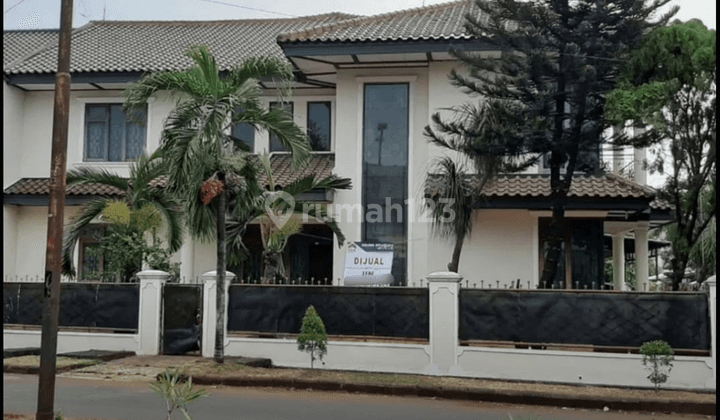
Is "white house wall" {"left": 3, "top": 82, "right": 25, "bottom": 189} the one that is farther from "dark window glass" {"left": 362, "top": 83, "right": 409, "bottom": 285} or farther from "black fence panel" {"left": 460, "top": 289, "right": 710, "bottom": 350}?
"black fence panel" {"left": 460, "top": 289, "right": 710, "bottom": 350}

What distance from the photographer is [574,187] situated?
17.0 meters

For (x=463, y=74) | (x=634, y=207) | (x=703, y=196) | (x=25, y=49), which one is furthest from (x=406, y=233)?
(x=25, y=49)

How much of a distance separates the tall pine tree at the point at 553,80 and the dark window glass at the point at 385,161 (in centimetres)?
316

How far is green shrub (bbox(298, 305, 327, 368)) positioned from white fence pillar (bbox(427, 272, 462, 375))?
1.82 m

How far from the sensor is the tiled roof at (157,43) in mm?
20703

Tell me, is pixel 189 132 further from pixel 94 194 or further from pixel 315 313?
pixel 94 194

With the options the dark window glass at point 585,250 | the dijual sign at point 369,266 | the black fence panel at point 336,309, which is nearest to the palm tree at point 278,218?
the dijual sign at point 369,266

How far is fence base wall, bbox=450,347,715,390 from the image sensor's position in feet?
39.4

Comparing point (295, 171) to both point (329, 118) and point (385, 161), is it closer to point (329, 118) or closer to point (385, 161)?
point (385, 161)

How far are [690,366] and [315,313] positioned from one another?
5.93 metres

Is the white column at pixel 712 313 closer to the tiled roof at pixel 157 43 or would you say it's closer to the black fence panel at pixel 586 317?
the black fence panel at pixel 586 317

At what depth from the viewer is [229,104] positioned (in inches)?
496

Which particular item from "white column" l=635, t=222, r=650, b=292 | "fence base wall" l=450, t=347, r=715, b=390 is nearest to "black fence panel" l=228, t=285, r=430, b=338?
"fence base wall" l=450, t=347, r=715, b=390

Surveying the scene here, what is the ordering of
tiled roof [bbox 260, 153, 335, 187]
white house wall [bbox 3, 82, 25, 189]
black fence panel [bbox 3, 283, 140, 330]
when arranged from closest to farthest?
Result: black fence panel [bbox 3, 283, 140, 330], tiled roof [bbox 260, 153, 335, 187], white house wall [bbox 3, 82, 25, 189]
